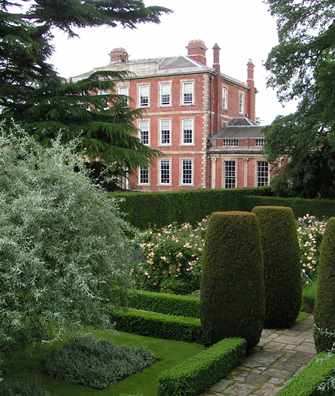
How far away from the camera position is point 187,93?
41875 millimetres

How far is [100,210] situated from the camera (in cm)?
525

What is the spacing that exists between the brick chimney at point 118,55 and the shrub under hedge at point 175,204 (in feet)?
66.0

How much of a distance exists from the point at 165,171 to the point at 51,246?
37.8 meters

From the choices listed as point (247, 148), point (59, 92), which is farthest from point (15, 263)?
point (247, 148)

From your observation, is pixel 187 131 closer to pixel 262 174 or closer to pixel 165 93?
pixel 165 93

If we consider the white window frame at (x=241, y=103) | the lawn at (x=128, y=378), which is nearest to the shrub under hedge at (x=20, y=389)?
the lawn at (x=128, y=378)

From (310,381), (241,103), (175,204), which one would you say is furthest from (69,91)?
(241,103)

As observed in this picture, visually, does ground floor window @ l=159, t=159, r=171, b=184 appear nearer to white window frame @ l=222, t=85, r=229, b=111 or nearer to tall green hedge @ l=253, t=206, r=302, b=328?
white window frame @ l=222, t=85, r=229, b=111

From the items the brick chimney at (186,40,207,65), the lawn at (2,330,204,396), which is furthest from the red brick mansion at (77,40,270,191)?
the lawn at (2,330,204,396)

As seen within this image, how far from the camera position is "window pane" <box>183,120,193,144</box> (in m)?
41.3

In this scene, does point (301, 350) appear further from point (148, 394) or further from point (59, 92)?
point (59, 92)

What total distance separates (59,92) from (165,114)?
25466mm

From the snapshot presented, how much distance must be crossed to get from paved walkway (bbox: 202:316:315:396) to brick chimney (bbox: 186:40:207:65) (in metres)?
37.2

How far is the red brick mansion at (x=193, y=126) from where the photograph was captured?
39156 mm
